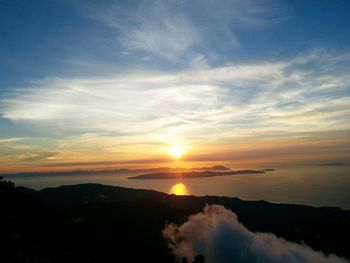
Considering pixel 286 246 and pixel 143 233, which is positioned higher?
pixel 143 233

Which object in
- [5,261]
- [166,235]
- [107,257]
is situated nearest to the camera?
[5,261]

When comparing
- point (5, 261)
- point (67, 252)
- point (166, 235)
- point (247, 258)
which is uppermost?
point (5, 261)

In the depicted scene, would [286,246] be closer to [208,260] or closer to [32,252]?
[208,260]

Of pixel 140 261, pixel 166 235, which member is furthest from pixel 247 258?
pixel 140 261

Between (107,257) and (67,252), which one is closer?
(67,252)

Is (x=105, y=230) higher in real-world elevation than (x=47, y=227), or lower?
lower

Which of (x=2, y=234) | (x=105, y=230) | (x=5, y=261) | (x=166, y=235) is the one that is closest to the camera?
(x=5, y=261)

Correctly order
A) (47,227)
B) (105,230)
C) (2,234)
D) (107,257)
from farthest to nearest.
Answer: (105,230), (107,257), (47,227), (2,234)

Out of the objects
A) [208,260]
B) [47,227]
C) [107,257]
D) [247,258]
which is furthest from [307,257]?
[47,227]

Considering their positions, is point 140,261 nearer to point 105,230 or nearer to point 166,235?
point 105,230
